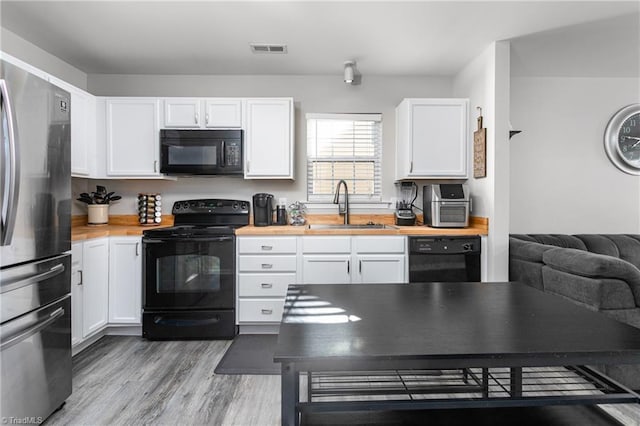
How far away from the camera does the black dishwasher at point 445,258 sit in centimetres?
303

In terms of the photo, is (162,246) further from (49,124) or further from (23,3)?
(23,3)

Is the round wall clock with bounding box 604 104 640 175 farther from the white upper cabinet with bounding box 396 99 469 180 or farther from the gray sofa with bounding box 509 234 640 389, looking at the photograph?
the gray sofa with bounding box 509 234 640 389

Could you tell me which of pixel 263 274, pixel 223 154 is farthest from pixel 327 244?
pixel 223 154

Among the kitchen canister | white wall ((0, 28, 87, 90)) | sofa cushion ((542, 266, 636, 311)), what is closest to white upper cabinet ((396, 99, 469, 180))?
sofa cushion ((542, 266, 636, 311))

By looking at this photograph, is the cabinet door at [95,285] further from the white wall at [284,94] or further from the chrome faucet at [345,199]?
the chrome faucet at [345,199]

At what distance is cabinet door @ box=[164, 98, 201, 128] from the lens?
3.33 metres

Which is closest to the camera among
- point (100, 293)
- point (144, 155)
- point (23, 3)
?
point (23, 3)

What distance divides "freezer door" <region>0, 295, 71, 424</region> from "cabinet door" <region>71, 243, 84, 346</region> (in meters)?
0.64

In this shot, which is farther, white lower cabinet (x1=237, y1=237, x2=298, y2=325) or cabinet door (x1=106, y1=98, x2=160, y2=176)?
cabinet door (x1=106, y1=98, x2=160, y2=176)

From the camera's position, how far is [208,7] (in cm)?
241

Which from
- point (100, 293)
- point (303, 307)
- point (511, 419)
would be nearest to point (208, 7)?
point (303, 307)

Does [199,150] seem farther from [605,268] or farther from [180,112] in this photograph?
[605,268]

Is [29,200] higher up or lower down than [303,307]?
higher up

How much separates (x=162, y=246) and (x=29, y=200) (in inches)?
55.2
